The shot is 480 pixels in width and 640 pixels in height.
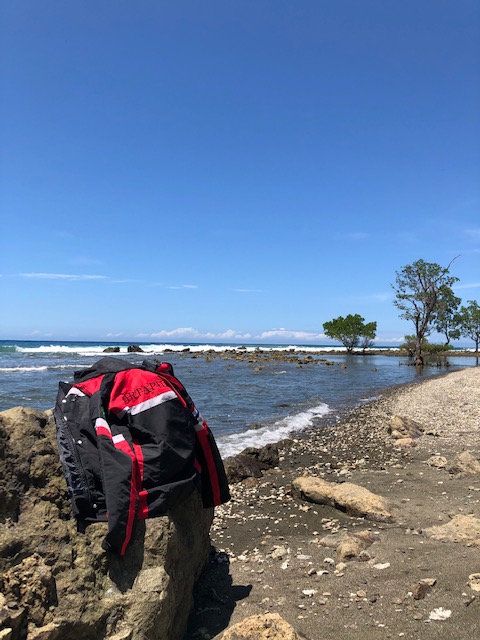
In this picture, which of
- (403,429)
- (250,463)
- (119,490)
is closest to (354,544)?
(119,490)

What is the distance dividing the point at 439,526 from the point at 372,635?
98.8 inches

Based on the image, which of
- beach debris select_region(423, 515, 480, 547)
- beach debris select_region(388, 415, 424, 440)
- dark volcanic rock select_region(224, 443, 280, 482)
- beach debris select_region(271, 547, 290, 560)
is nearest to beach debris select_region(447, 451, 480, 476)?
beach debris select_region(423, 515, 480, 547)

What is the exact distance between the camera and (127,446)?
11.2 feet

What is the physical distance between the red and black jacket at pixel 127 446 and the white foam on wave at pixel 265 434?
24.1 ft

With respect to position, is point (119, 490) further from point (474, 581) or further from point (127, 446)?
point (474, 581)

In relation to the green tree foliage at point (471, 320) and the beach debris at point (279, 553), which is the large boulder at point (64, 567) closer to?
the beach debris at point (279, 553)

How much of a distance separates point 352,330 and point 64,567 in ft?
286

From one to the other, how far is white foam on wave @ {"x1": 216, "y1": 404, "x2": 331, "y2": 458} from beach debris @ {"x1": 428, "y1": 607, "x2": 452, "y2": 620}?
7.41 metres

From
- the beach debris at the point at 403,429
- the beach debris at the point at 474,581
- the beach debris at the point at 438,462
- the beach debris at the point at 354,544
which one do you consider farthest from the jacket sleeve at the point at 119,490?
the beach debris at the point at 403,429

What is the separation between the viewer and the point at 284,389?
2616 cm

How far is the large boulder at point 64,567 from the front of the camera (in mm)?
2941

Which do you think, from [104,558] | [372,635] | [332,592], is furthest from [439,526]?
[104,558]

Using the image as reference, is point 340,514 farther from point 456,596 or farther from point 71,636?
point 71,636

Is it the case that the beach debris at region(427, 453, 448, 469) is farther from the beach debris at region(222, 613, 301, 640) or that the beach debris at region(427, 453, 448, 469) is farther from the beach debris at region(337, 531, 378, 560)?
the beach debris at region(222, 613, 301, 640)
